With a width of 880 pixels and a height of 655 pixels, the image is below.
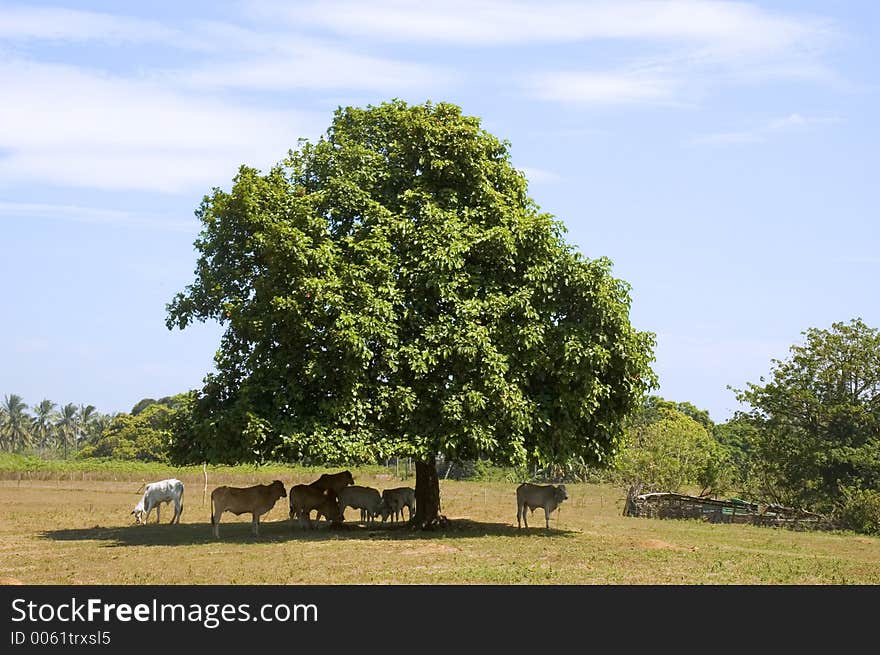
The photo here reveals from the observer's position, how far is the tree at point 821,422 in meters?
45.0

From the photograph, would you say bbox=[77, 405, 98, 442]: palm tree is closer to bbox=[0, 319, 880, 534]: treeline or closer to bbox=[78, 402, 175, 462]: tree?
bbox=[78, 402, 175, 462]: tree

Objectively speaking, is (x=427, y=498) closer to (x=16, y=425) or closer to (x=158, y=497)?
(x=158, y=497)

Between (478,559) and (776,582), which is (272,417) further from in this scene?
(776,582)

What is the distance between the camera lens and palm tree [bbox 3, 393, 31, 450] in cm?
13538

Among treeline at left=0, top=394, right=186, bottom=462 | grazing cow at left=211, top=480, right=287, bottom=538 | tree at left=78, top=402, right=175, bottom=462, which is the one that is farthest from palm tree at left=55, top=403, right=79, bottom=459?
grazing cow at left=211, top=480, right=287, bottom=538

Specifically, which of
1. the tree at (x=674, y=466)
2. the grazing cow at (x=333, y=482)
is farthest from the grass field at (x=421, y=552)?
the tree at (x=674, y=466)

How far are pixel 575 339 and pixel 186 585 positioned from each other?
45.2 feet

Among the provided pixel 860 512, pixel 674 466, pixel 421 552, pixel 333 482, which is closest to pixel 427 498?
pixel 333 482

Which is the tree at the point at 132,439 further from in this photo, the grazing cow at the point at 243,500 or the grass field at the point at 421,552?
the grazing cow at the point at 243,500

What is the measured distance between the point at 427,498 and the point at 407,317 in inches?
259

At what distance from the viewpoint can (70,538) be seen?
28562mm

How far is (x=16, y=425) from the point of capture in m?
138

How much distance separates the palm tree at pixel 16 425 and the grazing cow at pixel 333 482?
116m

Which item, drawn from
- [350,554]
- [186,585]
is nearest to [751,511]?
[350,554]
